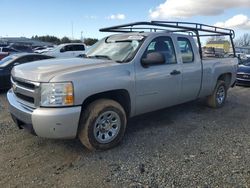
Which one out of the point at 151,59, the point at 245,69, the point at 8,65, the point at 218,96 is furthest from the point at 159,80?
the point at 245,69

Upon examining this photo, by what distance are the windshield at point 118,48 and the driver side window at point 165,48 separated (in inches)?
12.5

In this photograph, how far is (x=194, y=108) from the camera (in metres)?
7.27

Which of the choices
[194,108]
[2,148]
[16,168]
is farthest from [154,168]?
[194,108]

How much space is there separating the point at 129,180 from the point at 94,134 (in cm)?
97

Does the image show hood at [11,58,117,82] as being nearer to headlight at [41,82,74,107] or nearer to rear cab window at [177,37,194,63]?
headlight at [41,82,74,107]

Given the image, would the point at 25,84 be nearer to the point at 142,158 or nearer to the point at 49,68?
the point at 49,68

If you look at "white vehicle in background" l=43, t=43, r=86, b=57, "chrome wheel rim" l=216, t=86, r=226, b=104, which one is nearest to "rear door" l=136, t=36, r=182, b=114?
"chrome wheel rim" l=216, t=86, r=226, b=104

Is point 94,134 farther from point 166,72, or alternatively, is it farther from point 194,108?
point 194,108

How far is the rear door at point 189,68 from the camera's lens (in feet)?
18.6

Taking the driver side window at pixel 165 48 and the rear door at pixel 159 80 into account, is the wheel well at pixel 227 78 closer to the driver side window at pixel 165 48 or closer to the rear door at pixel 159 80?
the rear door at pixel 159 80

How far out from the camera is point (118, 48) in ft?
16.8

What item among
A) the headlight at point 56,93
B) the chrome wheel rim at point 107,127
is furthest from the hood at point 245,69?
the headlight at point 56,93

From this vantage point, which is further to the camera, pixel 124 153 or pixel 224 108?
pixel 224 108

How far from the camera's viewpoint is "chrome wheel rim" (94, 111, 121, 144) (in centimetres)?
428
